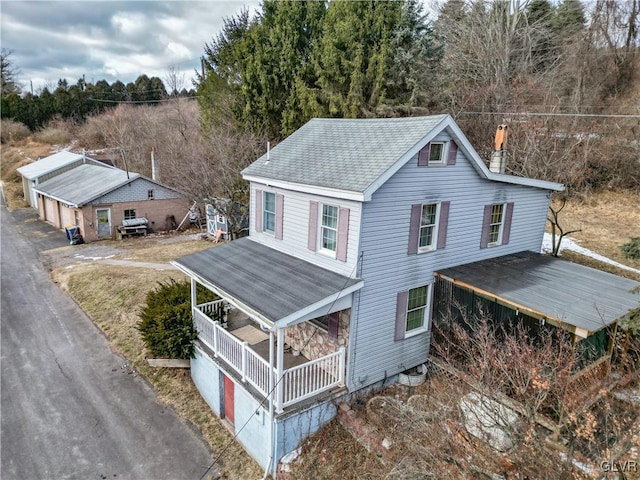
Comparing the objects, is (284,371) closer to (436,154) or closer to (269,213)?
(269,213)

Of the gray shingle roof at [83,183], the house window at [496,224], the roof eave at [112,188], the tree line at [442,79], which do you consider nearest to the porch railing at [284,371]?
the house window at [496,224]

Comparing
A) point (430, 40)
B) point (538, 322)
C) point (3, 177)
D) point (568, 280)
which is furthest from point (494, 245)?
point (3, 177)

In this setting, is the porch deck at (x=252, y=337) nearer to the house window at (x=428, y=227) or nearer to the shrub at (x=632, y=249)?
the house window at (x=428, y=227)

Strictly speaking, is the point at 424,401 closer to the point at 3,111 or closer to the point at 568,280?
the point at 568,280

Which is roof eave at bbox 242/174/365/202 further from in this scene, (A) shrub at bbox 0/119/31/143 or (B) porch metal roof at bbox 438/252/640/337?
(A) shrub at bbox 0/119/31/143

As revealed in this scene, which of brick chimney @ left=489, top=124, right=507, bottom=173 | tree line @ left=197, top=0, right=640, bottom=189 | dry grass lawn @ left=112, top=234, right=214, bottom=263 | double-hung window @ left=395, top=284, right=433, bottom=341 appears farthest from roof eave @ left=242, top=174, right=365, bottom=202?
tree line @ left=197, top=0, right=640, bottom=189
